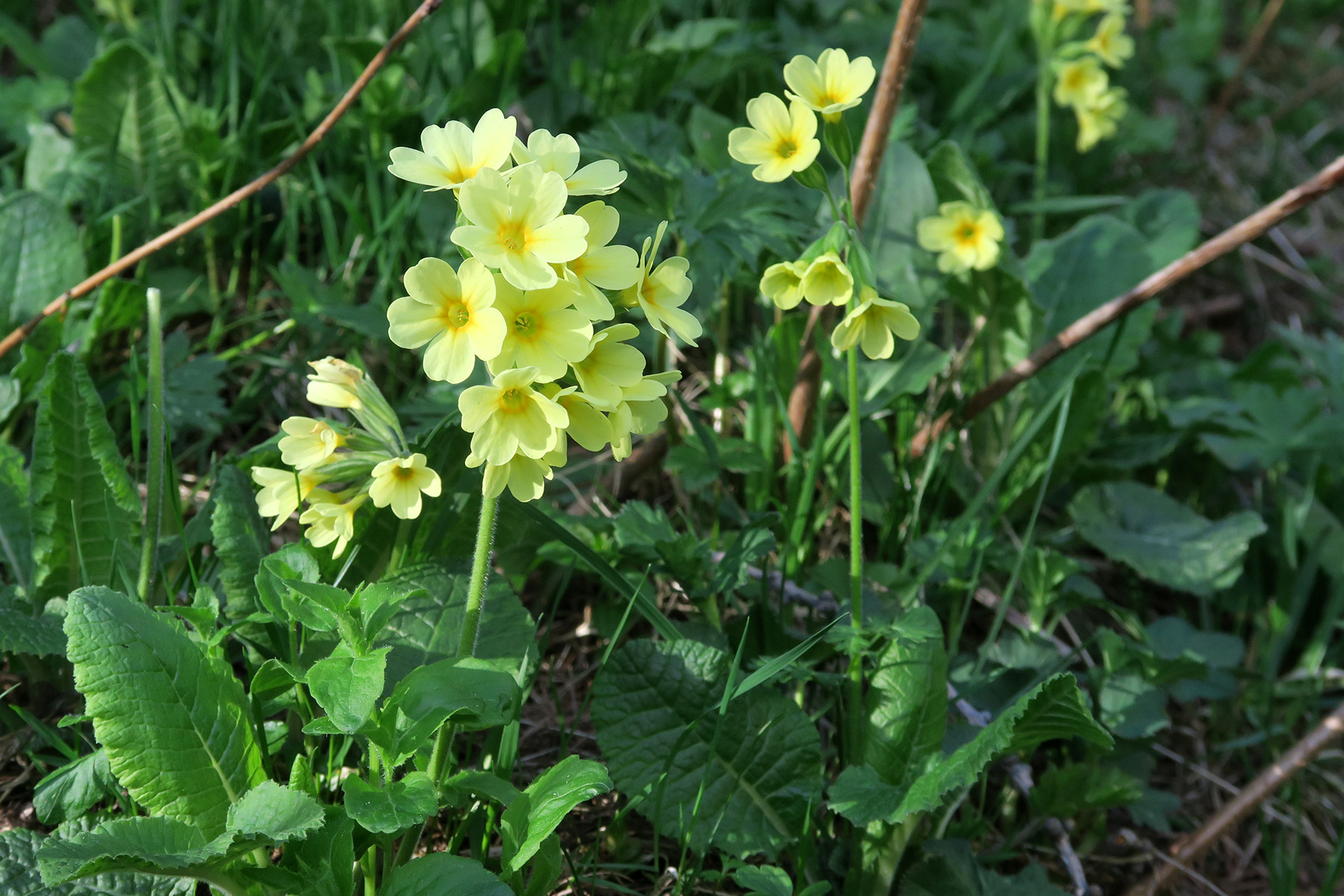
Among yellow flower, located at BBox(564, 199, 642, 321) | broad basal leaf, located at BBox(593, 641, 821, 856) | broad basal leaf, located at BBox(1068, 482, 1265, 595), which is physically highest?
yellow flower, located at BBox(564, 199, 642, 321)

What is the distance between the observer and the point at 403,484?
1502mm

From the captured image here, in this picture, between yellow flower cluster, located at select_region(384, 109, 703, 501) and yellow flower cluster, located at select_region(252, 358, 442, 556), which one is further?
yellow flower cluster, located at select_region(252, 358, 442, 556)

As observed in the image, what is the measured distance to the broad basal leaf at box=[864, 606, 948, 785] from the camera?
1.73m

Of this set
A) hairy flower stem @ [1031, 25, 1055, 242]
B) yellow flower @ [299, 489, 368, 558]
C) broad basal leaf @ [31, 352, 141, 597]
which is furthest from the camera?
hairy flower stem @ [1031, 25, 1055, 242]

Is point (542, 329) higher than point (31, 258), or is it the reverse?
point (542, 329)

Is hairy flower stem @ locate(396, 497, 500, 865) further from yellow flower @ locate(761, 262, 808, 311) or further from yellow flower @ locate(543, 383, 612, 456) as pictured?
yellow flower @ locate(761, 262, 808, 311)

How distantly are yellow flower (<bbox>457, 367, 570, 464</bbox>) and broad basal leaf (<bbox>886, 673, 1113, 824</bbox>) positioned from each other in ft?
2.51

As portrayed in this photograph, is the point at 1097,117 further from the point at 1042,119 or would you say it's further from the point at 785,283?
the point at 785,283

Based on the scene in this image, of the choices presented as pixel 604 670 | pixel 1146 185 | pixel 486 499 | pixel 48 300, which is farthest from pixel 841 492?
pixel 1146 185

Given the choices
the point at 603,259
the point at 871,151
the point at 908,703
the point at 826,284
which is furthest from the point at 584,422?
the point at 871,151

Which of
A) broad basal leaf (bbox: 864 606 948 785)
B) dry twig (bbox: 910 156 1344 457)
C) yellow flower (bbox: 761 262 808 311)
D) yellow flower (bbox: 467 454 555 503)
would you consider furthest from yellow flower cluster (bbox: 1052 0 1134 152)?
yellow flower (bbox: 467 454 555 503)

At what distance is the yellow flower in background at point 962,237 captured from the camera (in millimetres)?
2510

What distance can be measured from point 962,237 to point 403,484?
162 cm

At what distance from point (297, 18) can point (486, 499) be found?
240 centimetres
